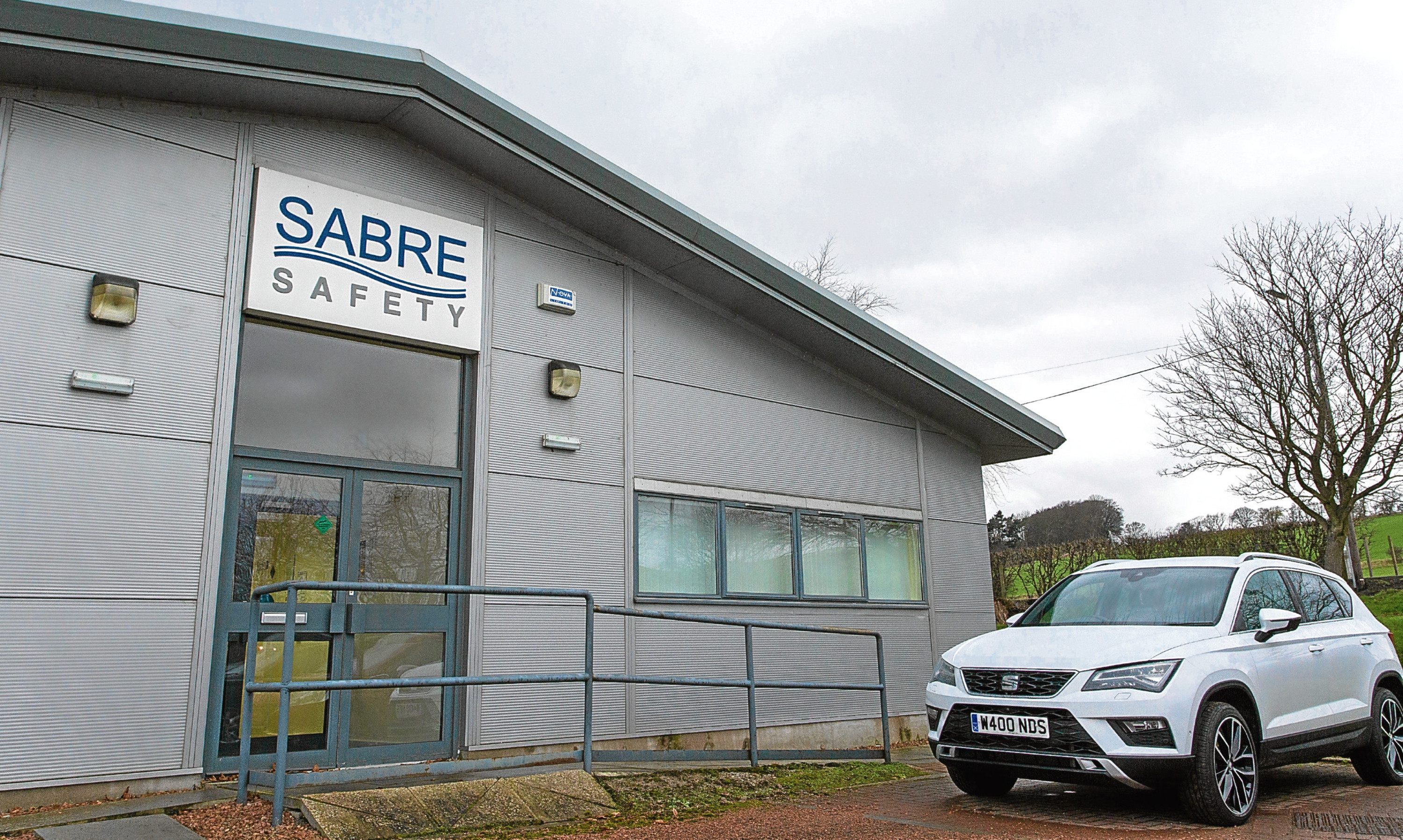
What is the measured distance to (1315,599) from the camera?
7172mm

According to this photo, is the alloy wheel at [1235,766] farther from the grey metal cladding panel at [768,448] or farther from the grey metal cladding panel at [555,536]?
the grey metal cladding panel at [768,448]

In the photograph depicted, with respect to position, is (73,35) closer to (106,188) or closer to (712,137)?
(106,188)

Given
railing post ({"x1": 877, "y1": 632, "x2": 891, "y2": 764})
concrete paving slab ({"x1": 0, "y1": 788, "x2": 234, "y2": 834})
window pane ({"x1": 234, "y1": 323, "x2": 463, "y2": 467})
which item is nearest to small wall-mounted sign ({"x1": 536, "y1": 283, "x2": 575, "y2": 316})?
window pane ({"x1": 234, "y1": 323, "x2": 463, "y2": 467})

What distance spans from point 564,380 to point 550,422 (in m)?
0.36

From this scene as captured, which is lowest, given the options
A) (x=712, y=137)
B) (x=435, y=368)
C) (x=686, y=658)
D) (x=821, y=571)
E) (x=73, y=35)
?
(x=686, y=658)

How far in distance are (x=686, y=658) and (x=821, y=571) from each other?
6.73ft

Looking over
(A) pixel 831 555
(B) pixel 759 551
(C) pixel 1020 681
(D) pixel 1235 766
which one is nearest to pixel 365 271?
(B) pixel 759 551

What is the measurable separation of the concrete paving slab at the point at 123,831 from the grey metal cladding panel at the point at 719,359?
5082 millimetres

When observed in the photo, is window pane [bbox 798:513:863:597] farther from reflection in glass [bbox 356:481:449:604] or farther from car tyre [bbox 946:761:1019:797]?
reflection in glass [bbox 356:481:449:604]

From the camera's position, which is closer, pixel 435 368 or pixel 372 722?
pixel 372 722

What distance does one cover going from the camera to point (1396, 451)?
19766 millimetres

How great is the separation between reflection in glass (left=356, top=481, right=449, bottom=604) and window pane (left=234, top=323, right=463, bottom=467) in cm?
24

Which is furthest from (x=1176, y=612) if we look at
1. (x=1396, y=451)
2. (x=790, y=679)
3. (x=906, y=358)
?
(x=1396, y=451)

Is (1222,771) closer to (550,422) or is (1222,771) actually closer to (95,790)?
(550,422)
